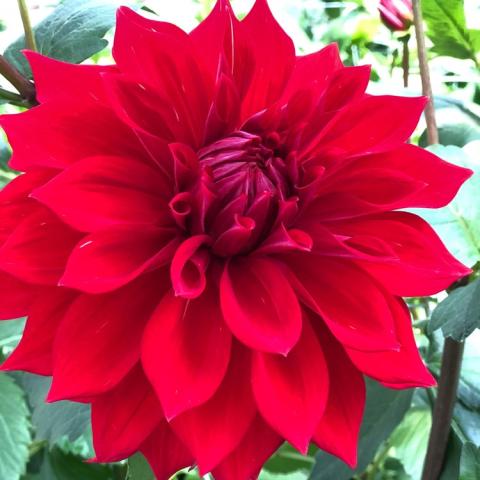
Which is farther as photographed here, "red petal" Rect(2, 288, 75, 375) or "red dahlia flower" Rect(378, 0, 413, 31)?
"red dahlia flower" Rect(378, 0, 413, 31)

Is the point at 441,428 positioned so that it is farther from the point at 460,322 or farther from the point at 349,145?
the point at 349,145

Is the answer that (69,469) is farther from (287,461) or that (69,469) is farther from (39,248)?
(39,248)

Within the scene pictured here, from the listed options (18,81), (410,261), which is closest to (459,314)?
(410,261)

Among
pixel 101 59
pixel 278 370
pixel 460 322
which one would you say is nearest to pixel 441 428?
pixel 460 322

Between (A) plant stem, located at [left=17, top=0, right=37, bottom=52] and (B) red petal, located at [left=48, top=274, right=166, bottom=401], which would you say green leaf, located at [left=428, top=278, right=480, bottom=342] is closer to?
(B) red petal, located at [left=48, top=274, right=166, bottom=401]

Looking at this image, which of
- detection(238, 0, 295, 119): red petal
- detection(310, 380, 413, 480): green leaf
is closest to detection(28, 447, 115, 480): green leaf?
detection(310, 380, 413, 480): green leaf

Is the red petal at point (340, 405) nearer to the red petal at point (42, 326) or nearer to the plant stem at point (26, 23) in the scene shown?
the red petal at point (42, 326)

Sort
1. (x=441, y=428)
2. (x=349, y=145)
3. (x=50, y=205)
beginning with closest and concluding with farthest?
(x=50, y=205) → (x=349, y=145) → (x=441, y=428)

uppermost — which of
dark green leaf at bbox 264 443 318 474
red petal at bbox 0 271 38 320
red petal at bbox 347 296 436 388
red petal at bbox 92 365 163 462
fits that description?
red petal at bbox 0 271 38 320

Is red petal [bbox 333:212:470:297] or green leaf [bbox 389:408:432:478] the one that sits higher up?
red petal [bbox 333:212:470:297]
